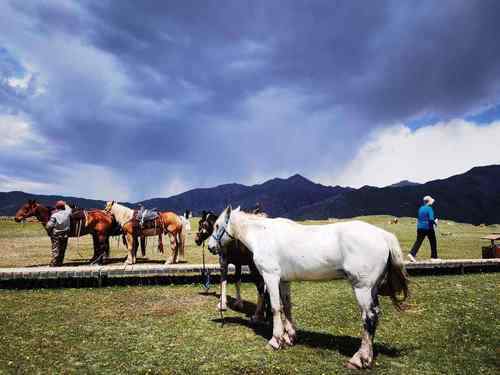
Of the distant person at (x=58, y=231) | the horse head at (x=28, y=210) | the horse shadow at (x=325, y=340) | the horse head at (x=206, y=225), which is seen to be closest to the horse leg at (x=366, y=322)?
the horse shadow at (x=325, y=340)

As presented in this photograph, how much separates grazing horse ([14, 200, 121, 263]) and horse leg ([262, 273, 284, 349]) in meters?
12.7

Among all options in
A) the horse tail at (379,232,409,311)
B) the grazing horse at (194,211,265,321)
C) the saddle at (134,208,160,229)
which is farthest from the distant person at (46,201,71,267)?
the horse tail at (379,232,409,311)

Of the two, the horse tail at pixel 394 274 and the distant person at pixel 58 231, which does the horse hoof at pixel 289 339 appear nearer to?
the horse tail at pixel 394 274

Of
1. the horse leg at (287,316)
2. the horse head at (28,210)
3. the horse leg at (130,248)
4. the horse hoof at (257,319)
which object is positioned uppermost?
the horse head at (28,210)

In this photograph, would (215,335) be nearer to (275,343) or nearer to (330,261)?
(275,343)

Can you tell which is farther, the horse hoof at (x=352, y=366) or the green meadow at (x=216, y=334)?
the green meadow at (x=216, y=334)

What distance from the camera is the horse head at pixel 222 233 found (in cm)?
973

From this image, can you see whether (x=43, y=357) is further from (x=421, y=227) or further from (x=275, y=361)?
(x=421, y=227)

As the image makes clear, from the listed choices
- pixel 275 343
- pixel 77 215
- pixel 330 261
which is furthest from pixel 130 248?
pixel 330 261

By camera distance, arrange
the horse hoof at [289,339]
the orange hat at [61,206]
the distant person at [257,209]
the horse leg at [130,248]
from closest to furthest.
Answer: the horse hoof at [289,339], the distant person at [257,209], the orange hat at [61,206], the horse leg at [130,248]

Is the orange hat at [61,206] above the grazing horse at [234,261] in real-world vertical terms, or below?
above

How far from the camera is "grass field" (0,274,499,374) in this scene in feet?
23.8

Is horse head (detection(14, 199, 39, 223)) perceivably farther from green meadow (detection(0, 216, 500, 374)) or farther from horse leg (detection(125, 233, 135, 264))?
green meadow (detection(0, 216, 500, 374))

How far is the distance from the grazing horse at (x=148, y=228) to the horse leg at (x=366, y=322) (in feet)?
41.5
